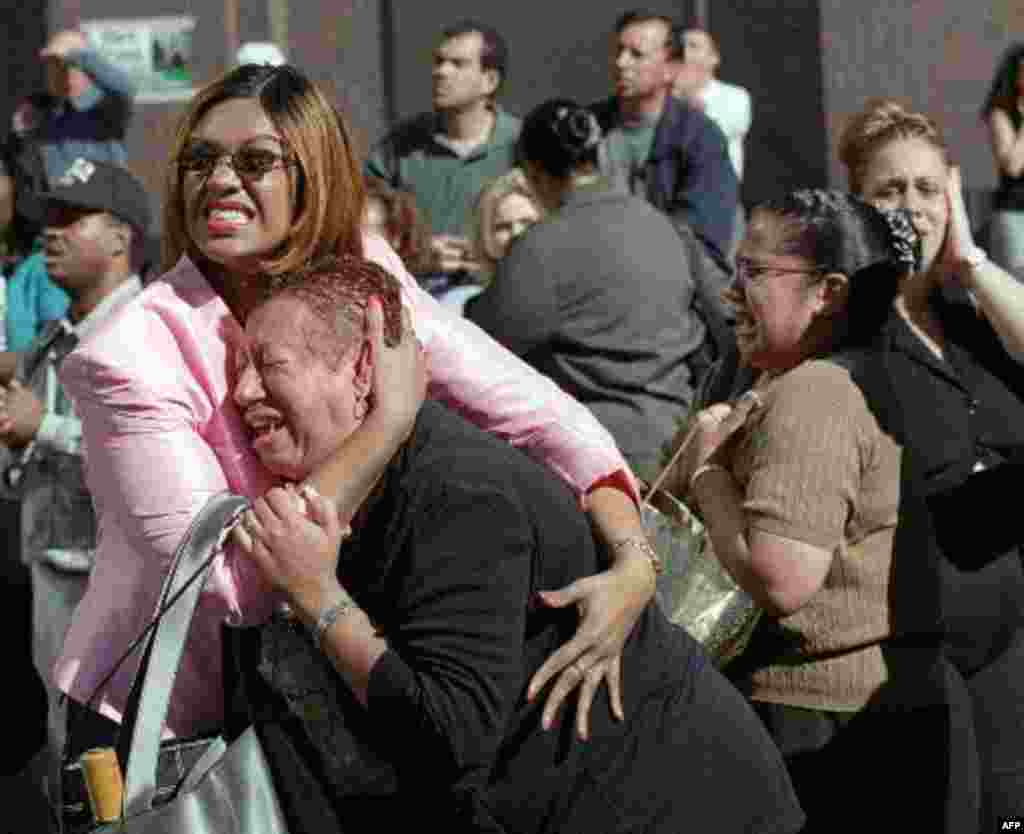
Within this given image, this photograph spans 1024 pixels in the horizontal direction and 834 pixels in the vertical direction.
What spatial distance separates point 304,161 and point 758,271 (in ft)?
3.74

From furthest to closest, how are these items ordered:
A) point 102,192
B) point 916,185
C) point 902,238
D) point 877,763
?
point 102,192, point 916,185, point 902,238, point 877,763

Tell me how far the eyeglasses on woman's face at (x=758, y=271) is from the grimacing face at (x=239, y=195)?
1130 mm

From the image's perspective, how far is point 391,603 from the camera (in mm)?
2941

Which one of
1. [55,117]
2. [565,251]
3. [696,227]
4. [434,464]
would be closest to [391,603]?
[434,464]

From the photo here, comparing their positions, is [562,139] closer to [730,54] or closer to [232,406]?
[232,406]

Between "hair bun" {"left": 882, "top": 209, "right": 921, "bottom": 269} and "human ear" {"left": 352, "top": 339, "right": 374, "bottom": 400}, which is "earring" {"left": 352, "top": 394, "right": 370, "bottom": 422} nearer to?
"human ear" {"left": 352, "top": 339, "right": 374, "bottom": 400}

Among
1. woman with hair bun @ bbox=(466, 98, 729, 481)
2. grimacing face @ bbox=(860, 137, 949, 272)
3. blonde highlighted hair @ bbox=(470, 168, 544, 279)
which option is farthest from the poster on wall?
grimacing face @ bbox=(860, 137, 949, 272)

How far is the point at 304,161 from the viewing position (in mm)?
3365

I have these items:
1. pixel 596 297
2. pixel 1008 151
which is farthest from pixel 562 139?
pixel 1008 151

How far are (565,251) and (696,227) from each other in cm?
244

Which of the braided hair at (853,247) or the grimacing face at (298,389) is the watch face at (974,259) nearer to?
the braided hair at (853,247)

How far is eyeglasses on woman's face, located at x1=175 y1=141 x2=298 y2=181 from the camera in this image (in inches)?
131

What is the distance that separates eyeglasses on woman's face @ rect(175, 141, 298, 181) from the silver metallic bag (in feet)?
2.21

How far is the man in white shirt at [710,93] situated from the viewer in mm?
10445
